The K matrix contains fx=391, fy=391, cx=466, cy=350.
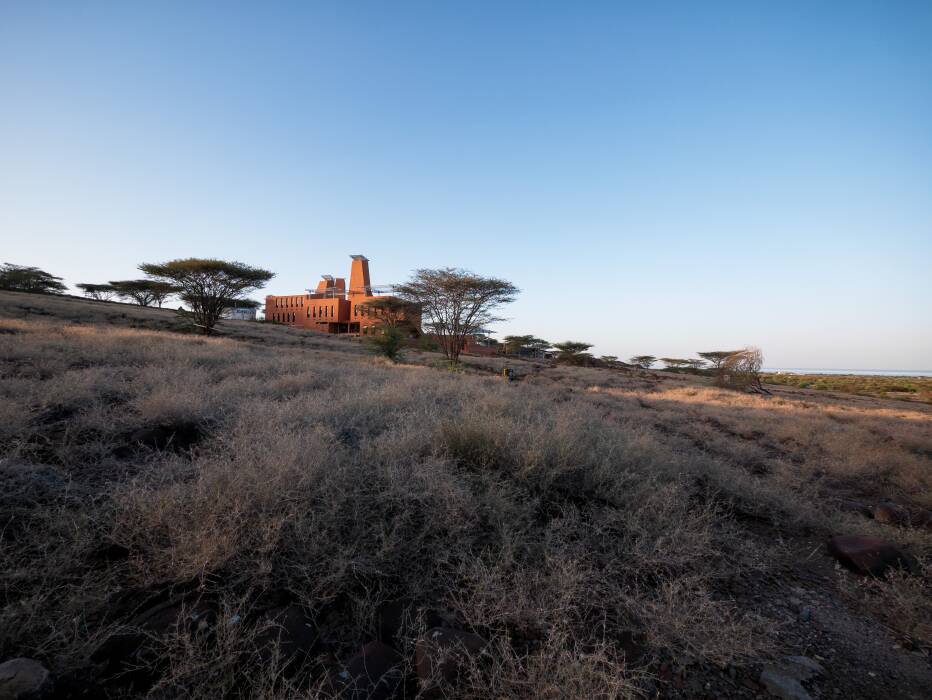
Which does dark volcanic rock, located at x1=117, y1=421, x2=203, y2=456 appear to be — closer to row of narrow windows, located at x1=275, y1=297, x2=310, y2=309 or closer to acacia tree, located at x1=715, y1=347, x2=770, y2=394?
acacia tree, located at x1=715, y1=347, x2=770, y2=394

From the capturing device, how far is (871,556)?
2762 mm

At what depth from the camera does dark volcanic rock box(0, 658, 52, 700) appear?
3.97ft

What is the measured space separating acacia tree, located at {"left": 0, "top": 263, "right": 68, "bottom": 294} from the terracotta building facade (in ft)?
67.1

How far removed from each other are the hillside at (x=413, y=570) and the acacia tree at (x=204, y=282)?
21.0 m

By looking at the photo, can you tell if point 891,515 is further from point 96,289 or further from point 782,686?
point 96,289

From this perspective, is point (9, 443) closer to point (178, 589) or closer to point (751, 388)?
point (178, 589)

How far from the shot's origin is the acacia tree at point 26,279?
3422cm

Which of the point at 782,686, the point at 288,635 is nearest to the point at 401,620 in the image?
the point at 288,635

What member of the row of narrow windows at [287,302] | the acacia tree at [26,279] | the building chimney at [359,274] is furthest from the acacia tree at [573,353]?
the acacia tree at [26,279]

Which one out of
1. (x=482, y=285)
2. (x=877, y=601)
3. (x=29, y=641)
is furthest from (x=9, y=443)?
(x=482, y=285)

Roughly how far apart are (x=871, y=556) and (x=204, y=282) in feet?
86.6

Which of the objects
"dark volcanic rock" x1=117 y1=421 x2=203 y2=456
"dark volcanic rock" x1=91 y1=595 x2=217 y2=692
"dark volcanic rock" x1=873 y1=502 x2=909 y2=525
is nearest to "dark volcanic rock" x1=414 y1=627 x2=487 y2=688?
"dark volcanic rock" x1=91 y1=595 x2=217 y2=692

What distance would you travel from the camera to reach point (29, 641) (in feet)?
4.66

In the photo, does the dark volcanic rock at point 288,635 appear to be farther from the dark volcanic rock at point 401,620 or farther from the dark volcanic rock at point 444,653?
the dark volcanic rock at point 444,653
